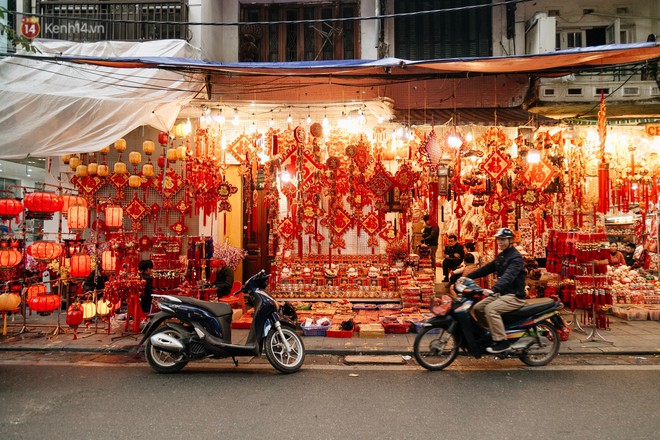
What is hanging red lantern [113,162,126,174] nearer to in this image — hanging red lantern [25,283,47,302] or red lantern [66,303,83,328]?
hanging red lantern [25,283,47,302]

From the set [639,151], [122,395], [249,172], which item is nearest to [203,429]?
[122,395]

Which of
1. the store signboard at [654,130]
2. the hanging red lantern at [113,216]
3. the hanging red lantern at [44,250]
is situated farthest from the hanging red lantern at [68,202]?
the store signboard at [654,130]

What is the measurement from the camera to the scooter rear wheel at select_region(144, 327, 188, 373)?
5.66 m

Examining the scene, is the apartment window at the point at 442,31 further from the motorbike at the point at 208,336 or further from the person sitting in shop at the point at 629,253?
the motorbike at the point at 208,336

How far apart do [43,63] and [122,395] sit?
610cm

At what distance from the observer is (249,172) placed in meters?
9.35

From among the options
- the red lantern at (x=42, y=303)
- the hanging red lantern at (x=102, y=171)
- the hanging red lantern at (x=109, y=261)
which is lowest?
the red lantern at (x=42, y=303)

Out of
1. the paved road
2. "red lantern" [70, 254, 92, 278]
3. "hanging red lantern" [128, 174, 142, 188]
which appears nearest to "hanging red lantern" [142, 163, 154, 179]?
"hanging red lantern" [128, 174, 142, 188]

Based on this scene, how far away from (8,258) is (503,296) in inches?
301

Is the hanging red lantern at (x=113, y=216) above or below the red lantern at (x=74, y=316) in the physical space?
above

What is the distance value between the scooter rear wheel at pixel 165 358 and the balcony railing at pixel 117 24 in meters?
6.50

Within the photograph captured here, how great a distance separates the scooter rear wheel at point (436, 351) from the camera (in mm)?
5719

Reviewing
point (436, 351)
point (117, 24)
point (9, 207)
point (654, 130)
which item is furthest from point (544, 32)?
point (9, 207)

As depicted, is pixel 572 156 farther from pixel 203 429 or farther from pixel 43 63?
Answer: pixel 43 63
